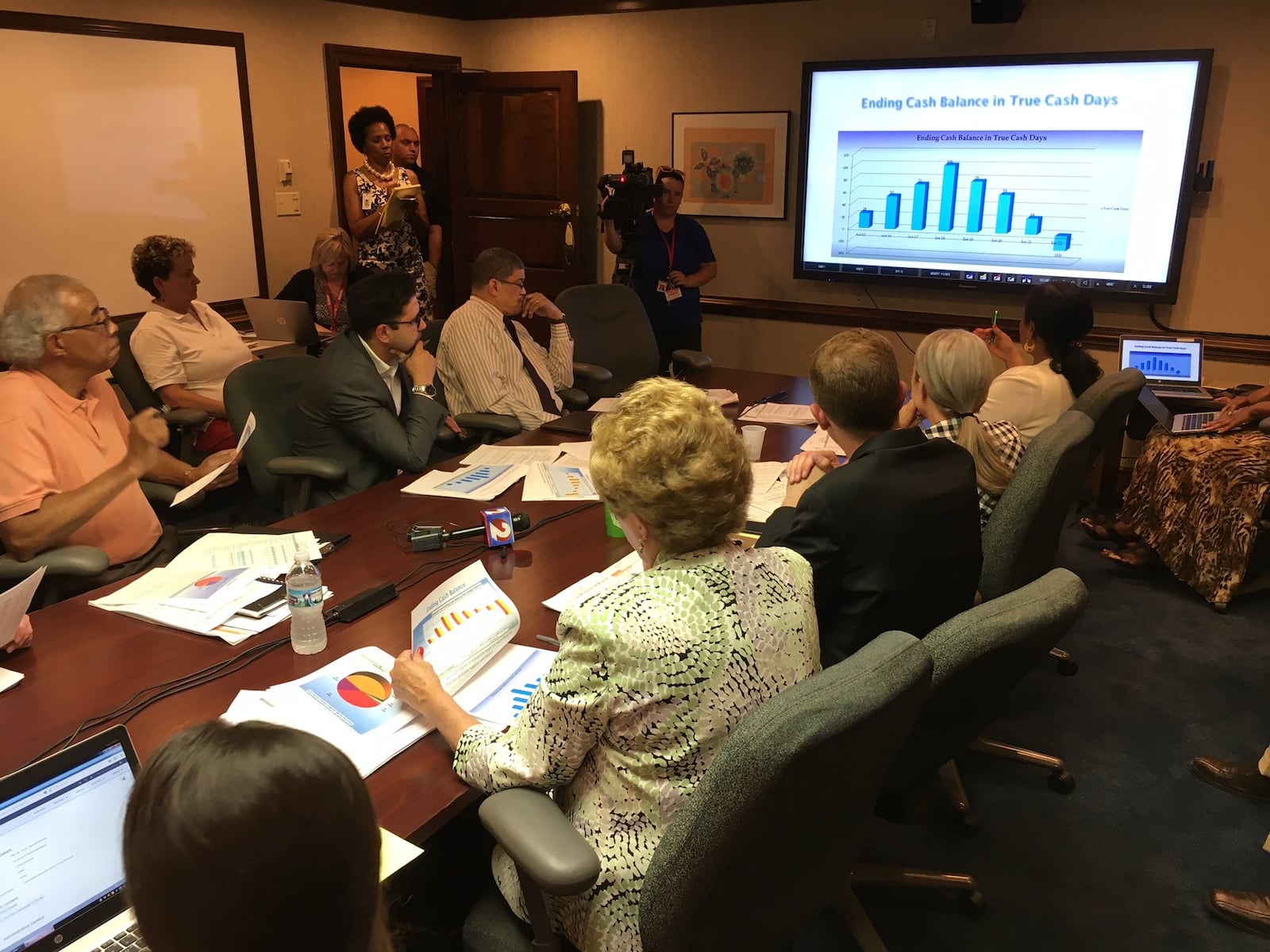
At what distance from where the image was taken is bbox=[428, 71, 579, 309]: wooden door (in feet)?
18.6

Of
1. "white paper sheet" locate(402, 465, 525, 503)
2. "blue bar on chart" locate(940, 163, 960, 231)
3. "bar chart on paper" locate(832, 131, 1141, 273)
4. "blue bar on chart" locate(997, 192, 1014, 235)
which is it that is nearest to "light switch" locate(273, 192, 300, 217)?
"bar chart on paper" locate(832, 131, 1141, 273)

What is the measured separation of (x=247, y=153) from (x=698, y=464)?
454cm

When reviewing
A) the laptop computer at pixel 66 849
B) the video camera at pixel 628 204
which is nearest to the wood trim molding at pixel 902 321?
the video camera at pixel 628 204

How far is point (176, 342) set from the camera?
3.89 m

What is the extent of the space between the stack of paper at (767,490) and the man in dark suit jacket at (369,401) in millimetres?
1013

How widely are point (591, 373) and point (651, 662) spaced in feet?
10.1

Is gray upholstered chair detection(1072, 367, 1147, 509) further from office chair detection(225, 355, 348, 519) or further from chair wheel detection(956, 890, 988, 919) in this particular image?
office chair detection(225, 355, 348, 519)

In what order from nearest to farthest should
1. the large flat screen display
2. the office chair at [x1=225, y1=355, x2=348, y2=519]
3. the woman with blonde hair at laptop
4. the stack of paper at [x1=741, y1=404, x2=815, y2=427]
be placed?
the woman with blonde hair at laptop < the office chair at [x1=225, y1=355, x2=348, y2=519] < the stack of paper at [x1=741, y1=404, x2=815, y2=427] < the large flat screen display

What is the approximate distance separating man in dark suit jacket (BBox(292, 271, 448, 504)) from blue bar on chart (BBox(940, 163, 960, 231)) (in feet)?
9.97

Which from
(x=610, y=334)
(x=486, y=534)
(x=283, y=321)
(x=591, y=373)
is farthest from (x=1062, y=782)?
(x=283, y=321)

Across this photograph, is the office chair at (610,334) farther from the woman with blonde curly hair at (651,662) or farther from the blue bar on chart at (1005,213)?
the woman with blonde curly hair at (651,662)

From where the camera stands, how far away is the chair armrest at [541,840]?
4.00 feet

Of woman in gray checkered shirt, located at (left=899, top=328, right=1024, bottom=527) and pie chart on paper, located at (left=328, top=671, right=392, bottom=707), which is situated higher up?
woman in gray checkered shirt, located at (left=899, top=328, right=1024, bottom=527)

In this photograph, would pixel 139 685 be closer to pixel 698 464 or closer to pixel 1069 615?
pixel 698 464
